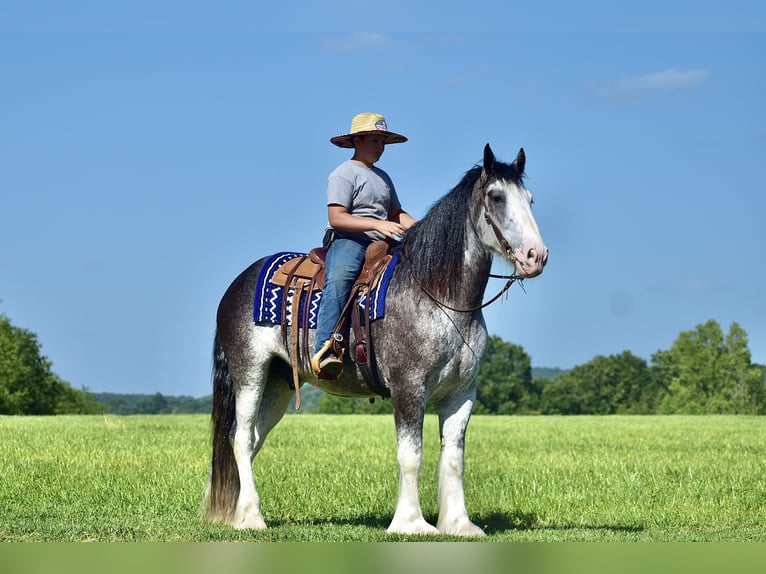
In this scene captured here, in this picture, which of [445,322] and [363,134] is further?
[363,134]

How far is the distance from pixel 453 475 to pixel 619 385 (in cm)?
9661

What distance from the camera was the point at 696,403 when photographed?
94375 mm

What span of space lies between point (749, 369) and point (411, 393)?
93458 mm

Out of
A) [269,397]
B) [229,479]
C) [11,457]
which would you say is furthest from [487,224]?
[11,457]

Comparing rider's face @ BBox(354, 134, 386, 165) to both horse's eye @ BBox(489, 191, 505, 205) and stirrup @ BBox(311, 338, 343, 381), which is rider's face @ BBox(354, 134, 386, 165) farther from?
stirrup @ BBox(311, 338, 343, 381)

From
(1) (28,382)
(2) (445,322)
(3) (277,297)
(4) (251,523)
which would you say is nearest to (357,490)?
(4) (251,523)

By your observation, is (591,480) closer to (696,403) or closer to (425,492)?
(425,492)

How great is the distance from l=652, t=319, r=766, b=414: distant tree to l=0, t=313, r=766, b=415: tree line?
9cm

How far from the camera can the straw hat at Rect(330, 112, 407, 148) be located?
35.3 ft

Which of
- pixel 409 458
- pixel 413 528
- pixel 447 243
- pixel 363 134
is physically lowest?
pixel 413 528

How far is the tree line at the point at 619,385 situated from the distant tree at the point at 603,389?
0.09 meters

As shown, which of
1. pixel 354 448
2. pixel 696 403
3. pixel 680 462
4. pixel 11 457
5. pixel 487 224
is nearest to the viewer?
pixel 487 224

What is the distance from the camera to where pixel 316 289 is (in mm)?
10953

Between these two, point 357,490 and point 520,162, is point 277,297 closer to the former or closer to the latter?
point 520,162
